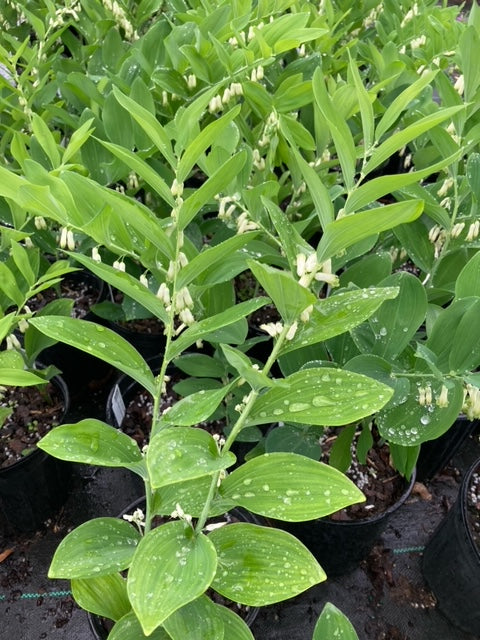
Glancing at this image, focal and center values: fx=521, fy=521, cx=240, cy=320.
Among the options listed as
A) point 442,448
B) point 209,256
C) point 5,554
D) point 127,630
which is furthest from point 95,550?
point 442,448

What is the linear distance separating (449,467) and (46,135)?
5.24ft

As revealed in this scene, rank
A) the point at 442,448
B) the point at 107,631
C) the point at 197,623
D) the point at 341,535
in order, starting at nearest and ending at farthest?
the point at 197,623, the point at 107,631, the point at 341,535, the point at 442,448

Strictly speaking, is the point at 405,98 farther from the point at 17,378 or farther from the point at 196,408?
the point at 17,378

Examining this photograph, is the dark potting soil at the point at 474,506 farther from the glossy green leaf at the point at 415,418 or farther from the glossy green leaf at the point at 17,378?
the glossy green leaf at the point at 17,378

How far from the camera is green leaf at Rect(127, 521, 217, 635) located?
61 cm

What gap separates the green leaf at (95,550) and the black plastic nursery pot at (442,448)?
1009 millimetres

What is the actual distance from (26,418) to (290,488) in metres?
1.00

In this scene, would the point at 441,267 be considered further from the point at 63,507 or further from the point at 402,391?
the point at 63,507

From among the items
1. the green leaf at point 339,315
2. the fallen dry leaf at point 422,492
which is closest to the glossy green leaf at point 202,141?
the green leaf at point 339,315

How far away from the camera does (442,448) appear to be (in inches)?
62.6

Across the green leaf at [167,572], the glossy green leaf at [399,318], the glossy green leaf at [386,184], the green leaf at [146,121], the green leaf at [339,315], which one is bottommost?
the green leaf at [167,572]

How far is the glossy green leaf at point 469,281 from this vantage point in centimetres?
86

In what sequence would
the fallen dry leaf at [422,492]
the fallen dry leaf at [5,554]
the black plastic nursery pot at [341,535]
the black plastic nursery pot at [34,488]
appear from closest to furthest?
the black plastic nursery pot at [341,535] → the black plastic nursery pot at [34,488] → the fallen dry leaf at [5,554] → the fallen dry leaf at [422,492]

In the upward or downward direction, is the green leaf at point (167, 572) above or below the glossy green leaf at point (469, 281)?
below
